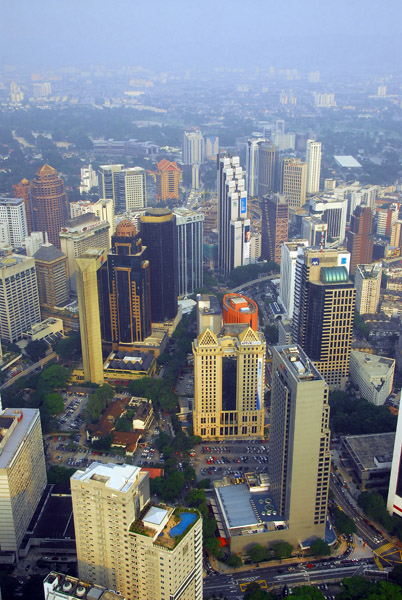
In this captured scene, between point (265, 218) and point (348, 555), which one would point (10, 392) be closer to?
point (348, 555)

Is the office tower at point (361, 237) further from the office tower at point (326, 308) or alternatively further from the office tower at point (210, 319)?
the office tower at point (210, 319)

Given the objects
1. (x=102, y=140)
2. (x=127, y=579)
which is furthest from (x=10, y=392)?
(x=102, y=140)

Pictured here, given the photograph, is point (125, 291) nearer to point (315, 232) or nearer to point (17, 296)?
point (17, 296)

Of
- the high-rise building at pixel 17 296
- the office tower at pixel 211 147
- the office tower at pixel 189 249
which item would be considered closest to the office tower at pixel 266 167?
the office tower at pixel 211 147

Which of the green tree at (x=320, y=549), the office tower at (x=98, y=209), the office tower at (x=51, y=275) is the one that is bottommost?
the green tree at (x=320, y=549)

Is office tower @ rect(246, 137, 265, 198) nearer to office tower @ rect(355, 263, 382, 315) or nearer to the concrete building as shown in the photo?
office tower @ rect(355, 263, 382, 315)
